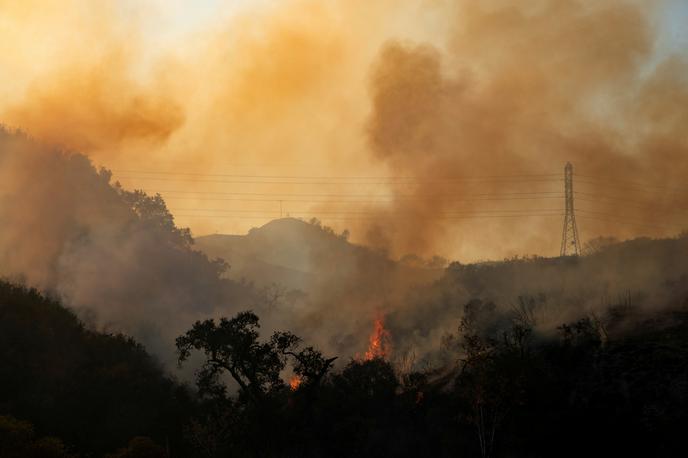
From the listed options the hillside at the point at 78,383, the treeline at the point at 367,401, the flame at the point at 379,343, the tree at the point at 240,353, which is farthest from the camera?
the flame at the point at 379,343

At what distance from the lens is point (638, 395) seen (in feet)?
258

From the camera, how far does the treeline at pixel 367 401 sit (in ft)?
251

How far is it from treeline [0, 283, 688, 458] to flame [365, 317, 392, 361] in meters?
25.2

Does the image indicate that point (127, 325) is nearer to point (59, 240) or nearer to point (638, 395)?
point (59, 240)

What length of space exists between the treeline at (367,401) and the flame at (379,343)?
25172 millimetres

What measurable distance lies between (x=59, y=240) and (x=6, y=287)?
3789 centimetres

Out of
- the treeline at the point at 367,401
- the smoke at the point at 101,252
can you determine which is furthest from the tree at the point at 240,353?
the smoke at the point at 101,252

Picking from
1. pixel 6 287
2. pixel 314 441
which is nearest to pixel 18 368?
pixel 6 287

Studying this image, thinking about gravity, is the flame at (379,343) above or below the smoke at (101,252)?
below

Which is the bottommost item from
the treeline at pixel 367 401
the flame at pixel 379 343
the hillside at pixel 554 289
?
the treeline at pixel 367 401

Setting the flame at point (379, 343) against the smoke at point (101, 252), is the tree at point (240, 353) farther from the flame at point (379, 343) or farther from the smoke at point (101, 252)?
the smoke at point (101, 252)

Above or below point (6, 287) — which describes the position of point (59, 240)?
above

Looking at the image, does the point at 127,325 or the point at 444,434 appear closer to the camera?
the point at 444,434

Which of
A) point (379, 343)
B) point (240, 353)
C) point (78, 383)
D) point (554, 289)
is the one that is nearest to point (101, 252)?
point (379, 343)
